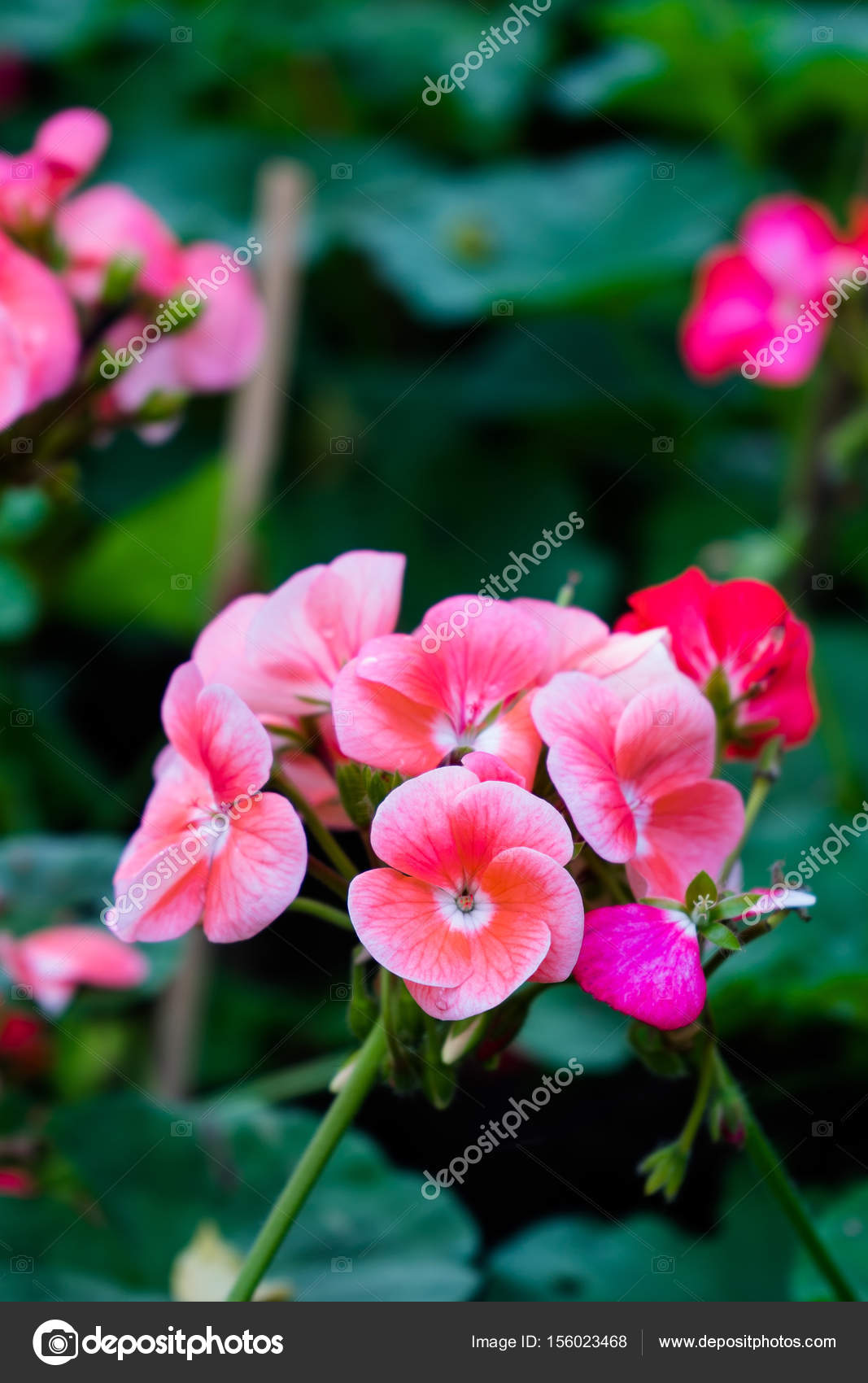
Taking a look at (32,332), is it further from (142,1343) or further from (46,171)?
(142,1343)

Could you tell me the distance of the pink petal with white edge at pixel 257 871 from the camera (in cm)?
43

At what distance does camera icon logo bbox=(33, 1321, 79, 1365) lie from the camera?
55cm

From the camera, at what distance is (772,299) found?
116 cm

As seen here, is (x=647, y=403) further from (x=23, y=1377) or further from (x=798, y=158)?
(x=23, y=1377)

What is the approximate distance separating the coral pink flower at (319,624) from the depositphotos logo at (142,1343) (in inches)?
11.2

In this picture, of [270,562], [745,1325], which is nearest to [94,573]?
[270,562]
